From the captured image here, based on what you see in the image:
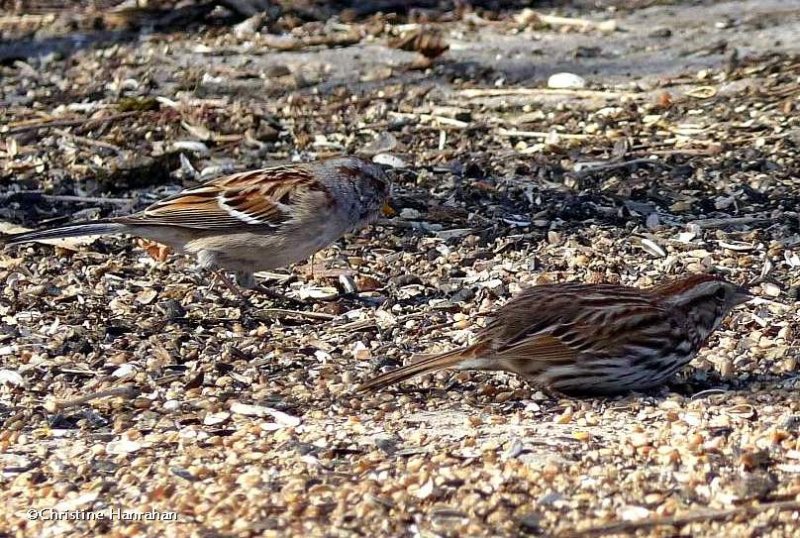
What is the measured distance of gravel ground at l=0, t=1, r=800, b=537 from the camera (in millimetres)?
4434

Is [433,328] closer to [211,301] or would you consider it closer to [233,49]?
[211,301]

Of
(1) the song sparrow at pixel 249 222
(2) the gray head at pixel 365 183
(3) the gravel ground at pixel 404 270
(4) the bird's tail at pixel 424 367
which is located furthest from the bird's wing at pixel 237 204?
(4) the bird's tail at pixel 424 367

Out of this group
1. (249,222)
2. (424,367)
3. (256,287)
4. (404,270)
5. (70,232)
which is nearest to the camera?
(424,367)

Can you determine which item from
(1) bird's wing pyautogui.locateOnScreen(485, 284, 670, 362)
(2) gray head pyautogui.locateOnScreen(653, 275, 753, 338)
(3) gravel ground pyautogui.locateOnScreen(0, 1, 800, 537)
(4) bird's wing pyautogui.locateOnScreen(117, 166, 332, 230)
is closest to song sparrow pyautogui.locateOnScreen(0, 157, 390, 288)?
(4) bird's wing pyautogui.locateOnScreen(117, 166, 332, 230)

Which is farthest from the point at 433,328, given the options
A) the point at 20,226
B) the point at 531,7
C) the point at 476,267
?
the point at 531,7

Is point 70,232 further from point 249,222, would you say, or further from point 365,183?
point 365,183

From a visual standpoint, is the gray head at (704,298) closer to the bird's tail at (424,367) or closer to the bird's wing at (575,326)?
the bird's wing at (575,326)

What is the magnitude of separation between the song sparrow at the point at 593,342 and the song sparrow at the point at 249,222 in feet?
5.00

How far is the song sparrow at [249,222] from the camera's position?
262 inches

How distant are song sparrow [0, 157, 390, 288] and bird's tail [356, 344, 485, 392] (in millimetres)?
1531

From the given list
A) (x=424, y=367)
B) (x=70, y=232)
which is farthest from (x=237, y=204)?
(x=424, y=367)

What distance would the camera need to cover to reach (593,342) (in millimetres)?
5281

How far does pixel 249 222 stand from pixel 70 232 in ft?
2.56

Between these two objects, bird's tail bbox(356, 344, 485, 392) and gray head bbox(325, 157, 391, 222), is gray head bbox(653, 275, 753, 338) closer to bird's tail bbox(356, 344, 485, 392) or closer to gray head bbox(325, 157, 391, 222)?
bird's tail bbox(356, 344, 485, 392)
